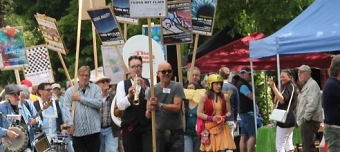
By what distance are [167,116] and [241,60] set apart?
10.6 metres

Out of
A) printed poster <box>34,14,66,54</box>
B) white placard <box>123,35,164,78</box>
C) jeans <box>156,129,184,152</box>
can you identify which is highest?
printed poster <box>34,14,66,54</box>

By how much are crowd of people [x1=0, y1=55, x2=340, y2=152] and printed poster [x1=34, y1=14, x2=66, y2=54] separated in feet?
2.66

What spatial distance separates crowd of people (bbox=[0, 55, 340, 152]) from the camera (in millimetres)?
13812

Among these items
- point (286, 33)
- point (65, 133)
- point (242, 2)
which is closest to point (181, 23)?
point (286, 33)

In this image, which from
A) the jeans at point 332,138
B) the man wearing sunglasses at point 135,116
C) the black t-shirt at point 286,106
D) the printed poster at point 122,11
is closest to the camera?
the jeans at point 332,138

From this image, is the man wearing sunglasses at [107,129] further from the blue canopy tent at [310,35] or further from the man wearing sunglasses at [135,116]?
the man wearing sunglasses at [135,116]

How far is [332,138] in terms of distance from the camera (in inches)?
485

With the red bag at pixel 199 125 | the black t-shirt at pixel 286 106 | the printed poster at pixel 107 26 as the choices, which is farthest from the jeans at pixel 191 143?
the printed poster at pixel 107 26

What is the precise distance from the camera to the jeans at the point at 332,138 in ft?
40.2

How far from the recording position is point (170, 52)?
25156 millimetres

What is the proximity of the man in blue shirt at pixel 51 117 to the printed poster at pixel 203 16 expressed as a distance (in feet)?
10.1

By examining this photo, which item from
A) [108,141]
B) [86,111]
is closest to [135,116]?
[86,111]

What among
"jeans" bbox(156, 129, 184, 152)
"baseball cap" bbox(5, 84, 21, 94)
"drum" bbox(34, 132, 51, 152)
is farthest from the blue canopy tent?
"baseball cap" bbox(5, 84, 21, 94)

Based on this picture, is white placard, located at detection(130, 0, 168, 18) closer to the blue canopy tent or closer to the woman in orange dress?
the woman in orange dress
